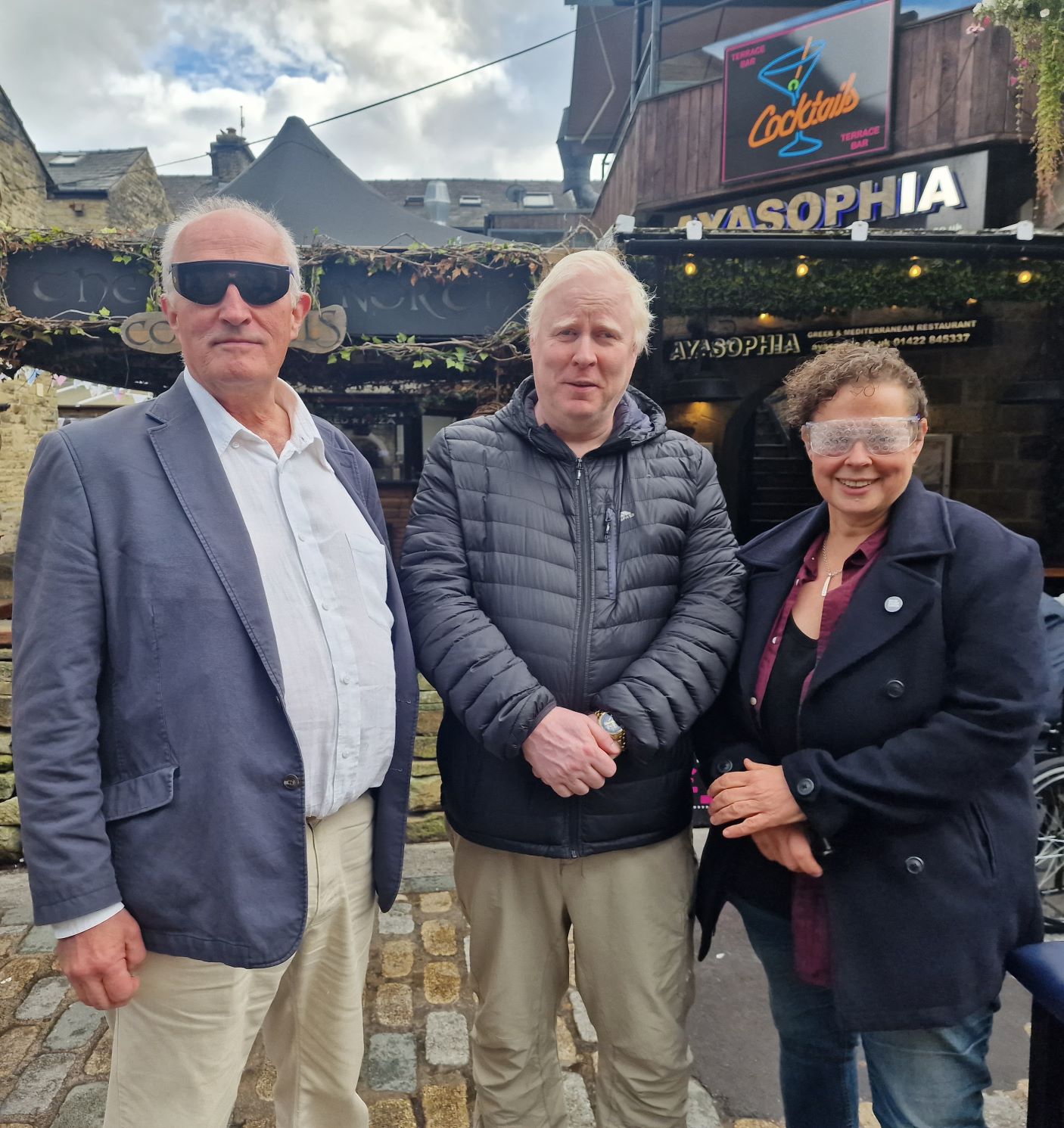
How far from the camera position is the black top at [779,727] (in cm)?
167

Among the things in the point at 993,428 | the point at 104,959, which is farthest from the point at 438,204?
the point at 104,959

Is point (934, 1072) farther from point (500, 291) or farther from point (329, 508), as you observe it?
point (500, 291)

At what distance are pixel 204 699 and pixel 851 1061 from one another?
5.56ft

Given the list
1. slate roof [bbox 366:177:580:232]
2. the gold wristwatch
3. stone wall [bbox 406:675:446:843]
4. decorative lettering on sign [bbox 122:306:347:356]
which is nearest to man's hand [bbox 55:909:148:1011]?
the gold wristwatch

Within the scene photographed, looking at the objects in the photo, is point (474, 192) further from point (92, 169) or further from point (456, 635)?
point (456, 635)

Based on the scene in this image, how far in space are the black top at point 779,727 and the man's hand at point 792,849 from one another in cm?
13

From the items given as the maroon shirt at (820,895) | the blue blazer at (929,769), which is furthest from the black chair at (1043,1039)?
the maroon shirt at (820,895)

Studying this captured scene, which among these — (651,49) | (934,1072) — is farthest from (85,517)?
(651,49)

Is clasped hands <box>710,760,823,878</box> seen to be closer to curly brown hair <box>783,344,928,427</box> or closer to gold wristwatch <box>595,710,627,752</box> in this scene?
gold wristwatch <box>595,710,627,752</box>

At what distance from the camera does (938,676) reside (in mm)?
1521

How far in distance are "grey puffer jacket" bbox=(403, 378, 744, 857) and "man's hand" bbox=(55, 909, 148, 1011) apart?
2.38 ft

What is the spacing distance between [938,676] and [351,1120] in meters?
1.68

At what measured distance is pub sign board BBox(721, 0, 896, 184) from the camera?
23.2 feet

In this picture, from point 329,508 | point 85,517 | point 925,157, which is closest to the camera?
point 85,517
